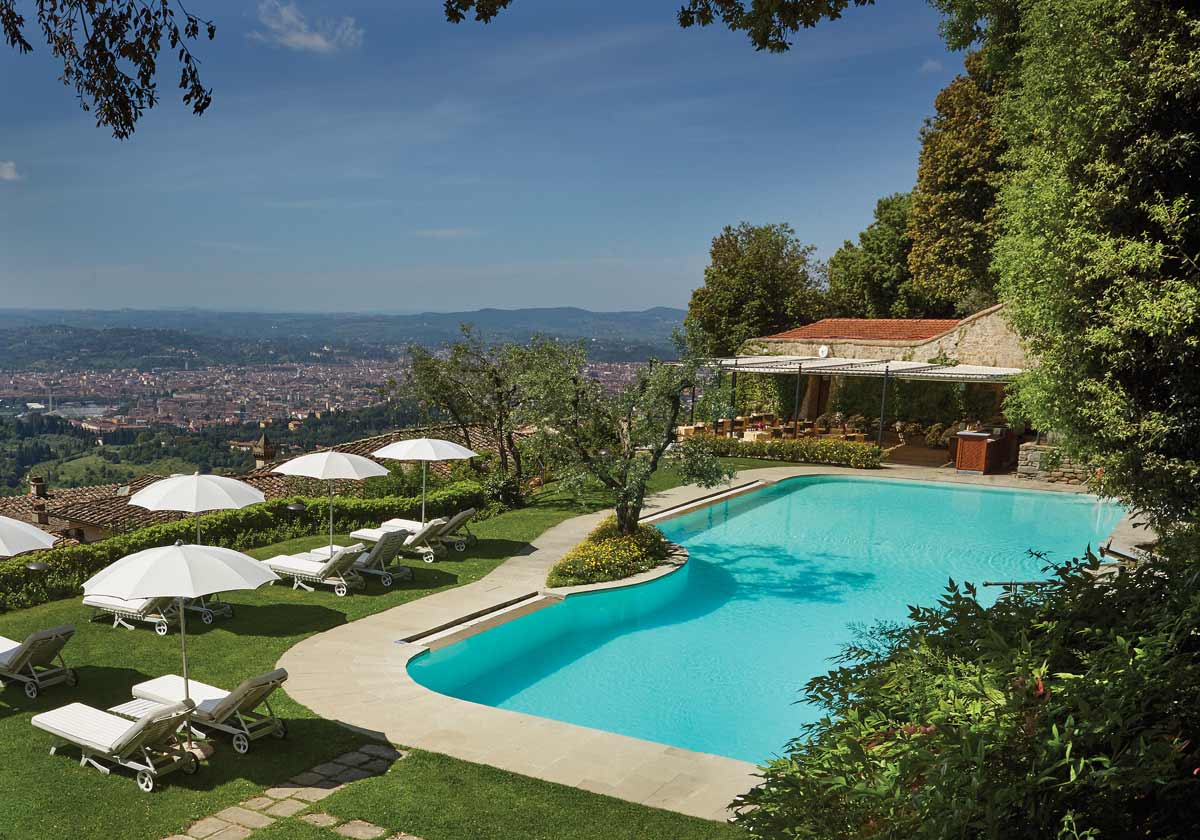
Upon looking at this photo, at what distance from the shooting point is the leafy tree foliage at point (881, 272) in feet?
144

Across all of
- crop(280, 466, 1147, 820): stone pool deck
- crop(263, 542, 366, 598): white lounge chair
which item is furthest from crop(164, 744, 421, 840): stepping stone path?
crop(263, 542, 366, 598): white lounge chair

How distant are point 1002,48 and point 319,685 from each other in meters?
26.6

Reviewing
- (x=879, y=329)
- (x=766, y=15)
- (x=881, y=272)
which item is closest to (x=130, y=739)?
(x=766, y=15)

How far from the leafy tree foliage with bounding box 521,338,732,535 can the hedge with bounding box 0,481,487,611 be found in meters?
4.13

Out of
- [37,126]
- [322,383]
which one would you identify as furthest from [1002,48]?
[322,383]

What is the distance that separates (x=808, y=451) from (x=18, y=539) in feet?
77.3

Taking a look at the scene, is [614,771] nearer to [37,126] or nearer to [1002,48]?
[1002,48]

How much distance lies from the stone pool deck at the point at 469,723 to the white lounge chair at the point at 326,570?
1.34m

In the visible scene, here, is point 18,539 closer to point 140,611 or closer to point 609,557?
point 140,611

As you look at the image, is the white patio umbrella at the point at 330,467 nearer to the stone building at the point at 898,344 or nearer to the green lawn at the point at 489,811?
the green lawn at the point at 489,811

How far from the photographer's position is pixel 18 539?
9.71 m

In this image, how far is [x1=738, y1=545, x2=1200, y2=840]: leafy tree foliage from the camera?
2814mm

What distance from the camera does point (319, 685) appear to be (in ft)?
33.4

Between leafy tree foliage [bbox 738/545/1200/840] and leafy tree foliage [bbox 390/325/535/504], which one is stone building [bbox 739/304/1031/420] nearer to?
leafy tree foliage [bbox 390/325/535/504]
